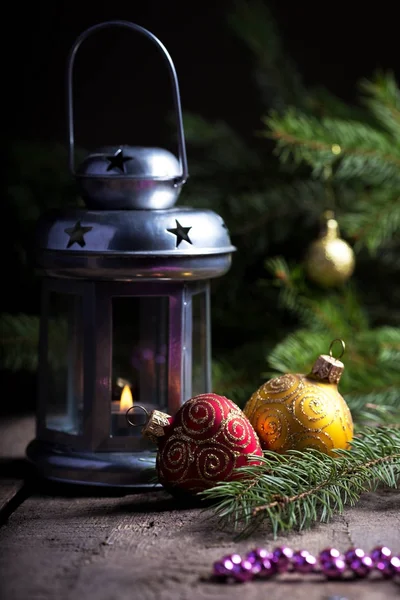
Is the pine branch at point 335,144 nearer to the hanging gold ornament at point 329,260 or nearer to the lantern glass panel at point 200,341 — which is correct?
the hanging gold ornament at point 329,260

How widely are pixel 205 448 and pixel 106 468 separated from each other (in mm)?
128

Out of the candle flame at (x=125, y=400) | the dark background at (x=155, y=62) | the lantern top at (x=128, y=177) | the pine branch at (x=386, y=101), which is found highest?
the dark background at (x=155, y=62)

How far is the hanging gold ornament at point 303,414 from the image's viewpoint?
0.84m

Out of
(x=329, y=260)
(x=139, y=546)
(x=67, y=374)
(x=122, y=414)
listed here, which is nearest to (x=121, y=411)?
(x=122, y=414)

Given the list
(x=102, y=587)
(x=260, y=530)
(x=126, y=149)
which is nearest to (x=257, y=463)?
(x=260, y=530)

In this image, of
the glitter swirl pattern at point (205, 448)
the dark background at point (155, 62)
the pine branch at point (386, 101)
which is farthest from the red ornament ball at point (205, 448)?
the dark background at point (155, 62)

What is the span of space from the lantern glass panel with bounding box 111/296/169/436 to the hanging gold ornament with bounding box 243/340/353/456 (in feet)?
0.40

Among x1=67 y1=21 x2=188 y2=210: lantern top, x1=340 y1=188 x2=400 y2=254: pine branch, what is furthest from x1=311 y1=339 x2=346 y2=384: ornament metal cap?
x1=340 y1=188 x2=400 y2=254: pine branch

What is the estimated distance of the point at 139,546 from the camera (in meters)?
0.72

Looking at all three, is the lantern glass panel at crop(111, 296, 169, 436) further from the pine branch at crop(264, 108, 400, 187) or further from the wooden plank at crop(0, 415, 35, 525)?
the pine branch at crop(264, 108, 400, 187)

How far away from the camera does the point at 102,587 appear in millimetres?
636

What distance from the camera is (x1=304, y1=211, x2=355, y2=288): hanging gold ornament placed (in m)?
1.18

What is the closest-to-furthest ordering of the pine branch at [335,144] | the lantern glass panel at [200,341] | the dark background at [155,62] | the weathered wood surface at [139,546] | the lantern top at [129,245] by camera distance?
the weathered wood surface at [139,546], the lantern top at [129,245], the lantern glass panel at [200,341], the pine branch at [335,144], the dark background at [155,62]

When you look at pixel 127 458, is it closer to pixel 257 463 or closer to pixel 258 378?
pixel 257 463
